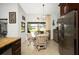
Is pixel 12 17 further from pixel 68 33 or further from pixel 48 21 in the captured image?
pixel 68 33

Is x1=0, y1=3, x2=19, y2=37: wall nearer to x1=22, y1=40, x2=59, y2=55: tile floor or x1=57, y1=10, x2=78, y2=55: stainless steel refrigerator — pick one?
x1=22, y1=40, x2=59, y2=55: tile floor

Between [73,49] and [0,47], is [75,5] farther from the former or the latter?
[0,47]

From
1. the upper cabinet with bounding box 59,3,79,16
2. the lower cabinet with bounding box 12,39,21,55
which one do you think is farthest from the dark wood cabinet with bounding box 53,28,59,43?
the lower cabinet with bounding box 12,39,21,55

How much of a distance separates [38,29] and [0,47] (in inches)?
22.7

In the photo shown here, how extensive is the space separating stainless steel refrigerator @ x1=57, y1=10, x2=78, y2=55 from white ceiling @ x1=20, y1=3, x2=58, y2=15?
0.55 ft

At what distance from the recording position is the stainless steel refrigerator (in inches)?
89.0

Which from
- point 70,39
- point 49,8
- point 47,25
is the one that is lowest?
point 70,39

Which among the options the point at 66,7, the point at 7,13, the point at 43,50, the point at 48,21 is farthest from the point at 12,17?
the point at 66,7

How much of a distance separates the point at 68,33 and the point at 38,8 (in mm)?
541

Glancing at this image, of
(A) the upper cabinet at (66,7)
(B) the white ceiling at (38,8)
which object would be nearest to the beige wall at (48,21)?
(B) the white ceiling at (38,8)

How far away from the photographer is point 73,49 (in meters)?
2.30

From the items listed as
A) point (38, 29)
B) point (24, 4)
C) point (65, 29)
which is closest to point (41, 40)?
point (38, 29)

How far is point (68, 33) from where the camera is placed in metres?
2.34

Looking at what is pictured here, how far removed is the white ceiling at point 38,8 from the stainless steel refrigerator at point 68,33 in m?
0.17
